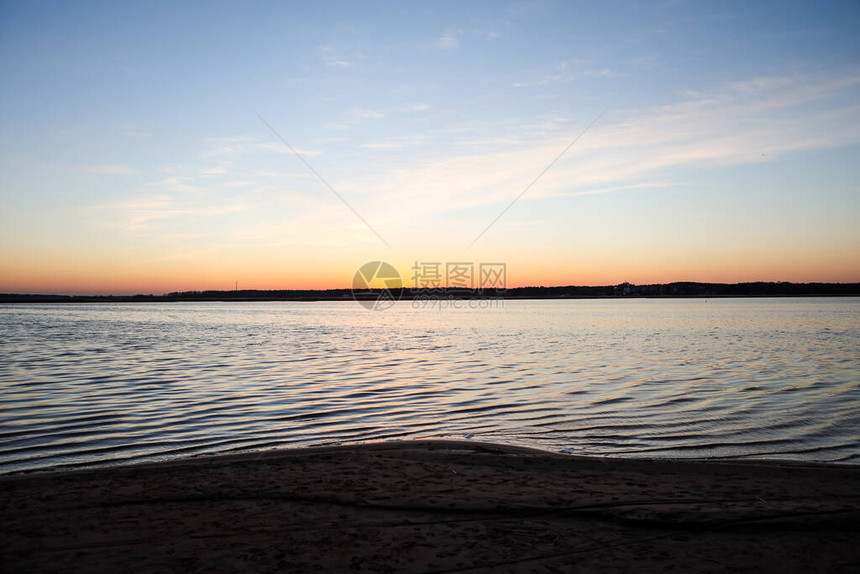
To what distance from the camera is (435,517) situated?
5.63m

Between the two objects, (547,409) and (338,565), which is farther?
(547,409)

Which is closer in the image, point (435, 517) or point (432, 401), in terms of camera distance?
point (435, 517)

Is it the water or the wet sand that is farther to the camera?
the water

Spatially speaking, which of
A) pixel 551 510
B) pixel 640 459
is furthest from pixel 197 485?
pixel 640 459

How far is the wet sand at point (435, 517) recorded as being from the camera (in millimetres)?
4625

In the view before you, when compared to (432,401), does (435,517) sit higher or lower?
higher

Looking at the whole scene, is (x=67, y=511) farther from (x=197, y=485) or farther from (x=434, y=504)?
(x=434, y=504)

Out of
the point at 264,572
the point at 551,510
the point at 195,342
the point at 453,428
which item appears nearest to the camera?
the point at 264,572

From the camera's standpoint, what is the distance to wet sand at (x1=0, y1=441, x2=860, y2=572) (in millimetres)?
4625

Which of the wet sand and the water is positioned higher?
the wet sand

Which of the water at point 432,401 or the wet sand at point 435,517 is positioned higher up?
the wet sand at point 435,517

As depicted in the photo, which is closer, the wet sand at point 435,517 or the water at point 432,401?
the wet sand at point 435,517

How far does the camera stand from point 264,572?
14.5 feet

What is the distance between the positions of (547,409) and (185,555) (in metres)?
9.10
